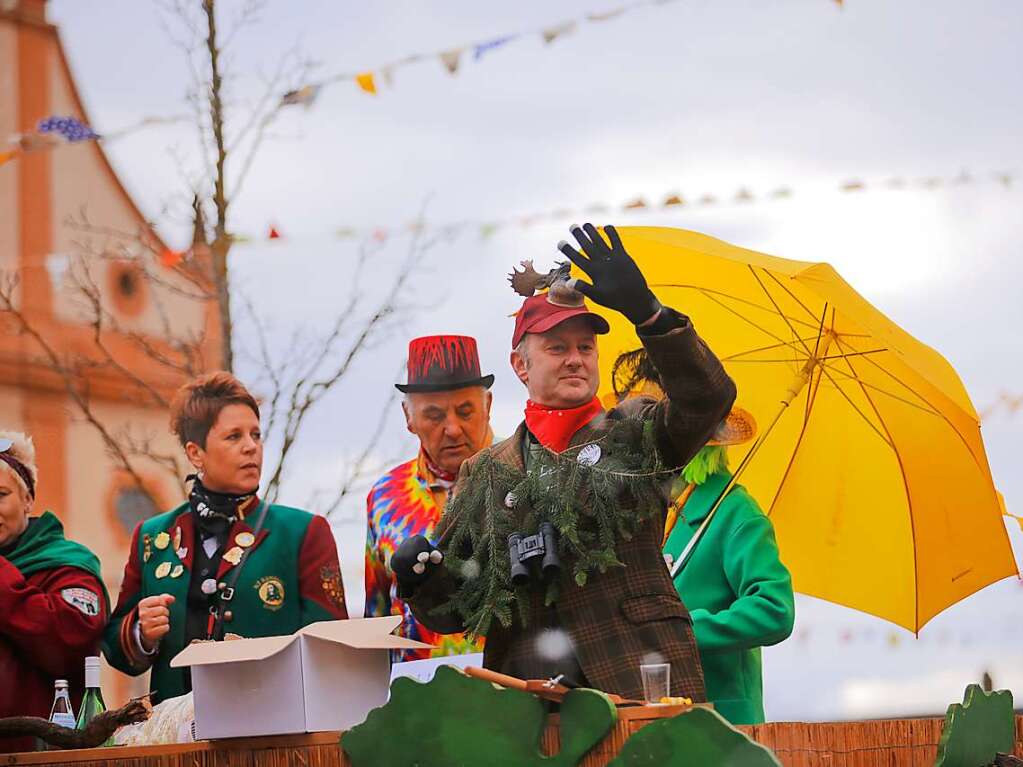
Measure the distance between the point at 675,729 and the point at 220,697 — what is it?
94cm

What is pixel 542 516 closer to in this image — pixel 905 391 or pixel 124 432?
pixel 905 391

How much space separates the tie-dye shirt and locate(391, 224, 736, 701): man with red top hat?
29.8 inches

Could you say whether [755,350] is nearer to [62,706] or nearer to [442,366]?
[442,366]

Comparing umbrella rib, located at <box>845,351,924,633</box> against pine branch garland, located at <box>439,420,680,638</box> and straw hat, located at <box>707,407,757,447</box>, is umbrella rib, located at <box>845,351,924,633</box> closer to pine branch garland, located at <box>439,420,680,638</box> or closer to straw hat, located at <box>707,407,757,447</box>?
straw hat, located at <box>707,407,757,447</box>

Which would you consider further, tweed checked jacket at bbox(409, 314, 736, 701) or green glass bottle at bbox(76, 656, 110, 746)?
green glass bottle at bbox(76, 656, 110, 746)

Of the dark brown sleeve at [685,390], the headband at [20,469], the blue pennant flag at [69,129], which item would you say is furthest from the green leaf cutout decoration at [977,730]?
the blue pennant flag at [69,129]

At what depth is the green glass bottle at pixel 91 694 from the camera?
3467mm

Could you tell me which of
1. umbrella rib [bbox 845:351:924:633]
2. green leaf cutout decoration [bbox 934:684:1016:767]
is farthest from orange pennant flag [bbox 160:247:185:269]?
green leaf cutout decoration [bbox 934:684:1016:767]

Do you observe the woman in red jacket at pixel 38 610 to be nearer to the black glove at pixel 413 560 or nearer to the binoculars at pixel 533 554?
the black glove at pixel 413 560

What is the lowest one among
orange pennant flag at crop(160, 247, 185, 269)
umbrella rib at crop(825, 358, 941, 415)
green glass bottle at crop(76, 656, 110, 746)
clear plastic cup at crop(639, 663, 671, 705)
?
clear plastic cup at crop(639, 663, 671, 705)

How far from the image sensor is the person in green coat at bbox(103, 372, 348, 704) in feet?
13.2

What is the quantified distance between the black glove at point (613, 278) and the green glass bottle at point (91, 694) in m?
1.36

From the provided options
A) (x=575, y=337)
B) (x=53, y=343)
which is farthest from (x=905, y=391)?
(x=53, y=343)

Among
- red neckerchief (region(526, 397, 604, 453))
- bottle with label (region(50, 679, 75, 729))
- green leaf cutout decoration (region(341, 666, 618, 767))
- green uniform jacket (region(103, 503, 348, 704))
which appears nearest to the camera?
green leaf cutout decoration (region(341, 666, 618, 767))
